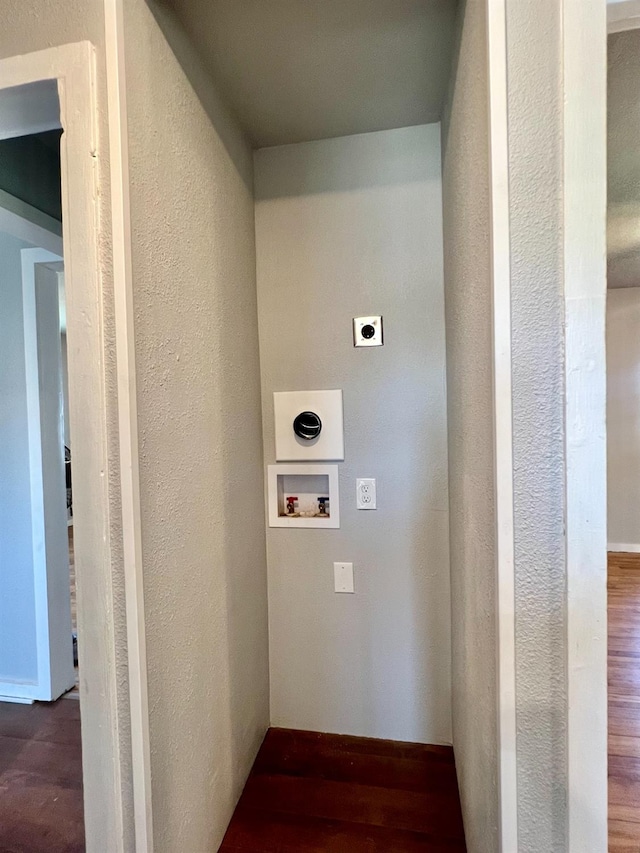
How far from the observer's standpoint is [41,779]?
151cm

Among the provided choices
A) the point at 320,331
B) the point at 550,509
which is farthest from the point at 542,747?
the point at 320,331

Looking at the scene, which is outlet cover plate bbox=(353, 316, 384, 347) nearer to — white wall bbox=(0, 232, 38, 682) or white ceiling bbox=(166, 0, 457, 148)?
white ceiling bbox=(166, 0, 457, 148)

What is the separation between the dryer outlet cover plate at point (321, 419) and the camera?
5.06ft

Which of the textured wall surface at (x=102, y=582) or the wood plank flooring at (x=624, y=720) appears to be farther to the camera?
the wood plank flooring at (x=624, y=720)

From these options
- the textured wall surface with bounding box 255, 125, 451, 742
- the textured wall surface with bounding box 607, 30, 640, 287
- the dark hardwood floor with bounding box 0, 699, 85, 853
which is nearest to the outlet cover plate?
the textured wall surface with bounding box 255, 125, 451, 742

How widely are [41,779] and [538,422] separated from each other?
2054 mm

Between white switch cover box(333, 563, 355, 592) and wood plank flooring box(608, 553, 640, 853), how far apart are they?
1006 millimetres

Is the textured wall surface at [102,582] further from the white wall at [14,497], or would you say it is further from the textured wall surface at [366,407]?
the white wall at [14,497]

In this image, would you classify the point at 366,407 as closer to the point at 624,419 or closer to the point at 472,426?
the point at 472,426

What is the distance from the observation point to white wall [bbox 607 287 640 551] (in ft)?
11.7

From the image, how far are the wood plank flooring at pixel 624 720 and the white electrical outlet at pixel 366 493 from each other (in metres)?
1.17

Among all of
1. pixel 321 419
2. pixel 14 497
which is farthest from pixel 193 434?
pixel 14 497

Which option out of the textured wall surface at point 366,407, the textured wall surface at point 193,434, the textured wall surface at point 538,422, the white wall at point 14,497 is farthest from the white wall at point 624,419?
the white wall at point 14,497

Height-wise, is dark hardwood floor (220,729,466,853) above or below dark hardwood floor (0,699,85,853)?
above
